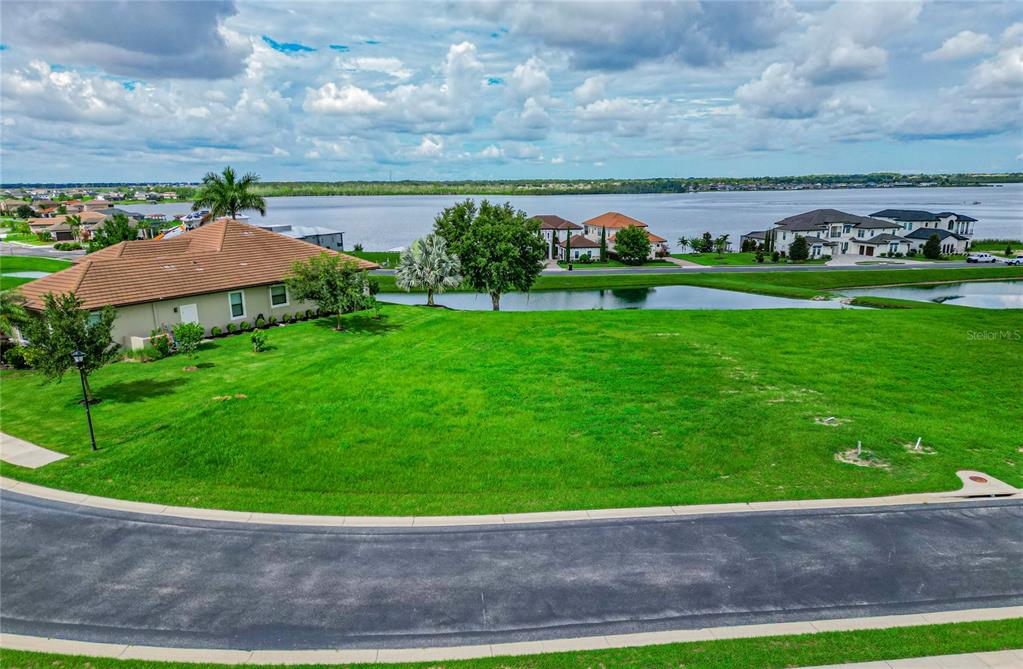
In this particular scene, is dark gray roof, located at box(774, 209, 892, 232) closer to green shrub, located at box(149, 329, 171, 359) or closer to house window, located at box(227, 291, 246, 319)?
house window, located at box(227, 291, 246, 319)

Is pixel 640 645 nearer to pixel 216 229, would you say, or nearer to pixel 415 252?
pixel 415 252

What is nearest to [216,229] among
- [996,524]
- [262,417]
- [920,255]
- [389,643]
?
[262,417]

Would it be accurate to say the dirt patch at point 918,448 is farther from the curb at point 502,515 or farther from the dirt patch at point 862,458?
the curb at point 502,515

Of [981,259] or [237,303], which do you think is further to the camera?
[981,259]

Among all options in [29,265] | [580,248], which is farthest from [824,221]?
[29,265]

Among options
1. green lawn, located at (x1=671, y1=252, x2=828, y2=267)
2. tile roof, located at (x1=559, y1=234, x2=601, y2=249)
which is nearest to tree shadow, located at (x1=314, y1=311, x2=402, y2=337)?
tile roof, located at (x1=559, y1=234, x2=601, y2=249)

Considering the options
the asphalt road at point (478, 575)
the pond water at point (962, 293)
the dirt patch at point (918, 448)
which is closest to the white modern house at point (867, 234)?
the pond water at point (962, 293)

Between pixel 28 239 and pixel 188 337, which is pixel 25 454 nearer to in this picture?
pixel 188 337
